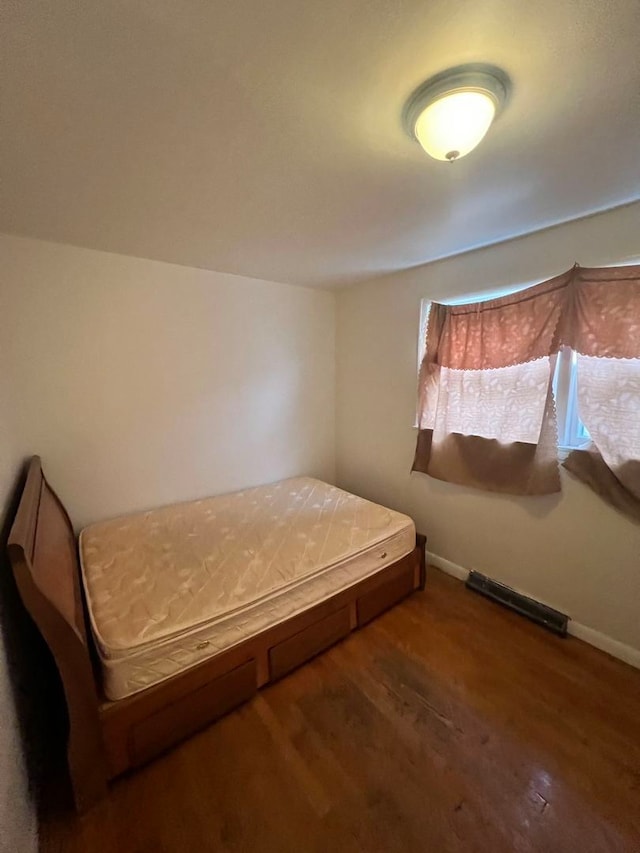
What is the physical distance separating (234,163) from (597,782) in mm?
2728

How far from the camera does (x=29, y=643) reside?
1.52 meters

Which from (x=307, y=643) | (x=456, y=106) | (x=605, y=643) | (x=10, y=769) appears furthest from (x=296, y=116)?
(x=605, y=643)

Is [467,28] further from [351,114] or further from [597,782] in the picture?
[597,782]

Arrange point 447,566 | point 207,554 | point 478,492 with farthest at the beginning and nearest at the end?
point 447,566 → point 478,492 → point 207,554

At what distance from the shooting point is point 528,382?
2.07 metres

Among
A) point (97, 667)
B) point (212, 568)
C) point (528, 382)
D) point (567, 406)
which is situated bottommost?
point (97, 667)

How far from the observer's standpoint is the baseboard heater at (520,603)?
2.05 meters

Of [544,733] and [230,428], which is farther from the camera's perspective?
[230,428]

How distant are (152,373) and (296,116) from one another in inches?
75.7

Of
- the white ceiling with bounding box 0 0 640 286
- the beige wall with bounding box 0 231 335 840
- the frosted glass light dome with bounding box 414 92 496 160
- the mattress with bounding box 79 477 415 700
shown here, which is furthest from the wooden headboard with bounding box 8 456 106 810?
the frosted glass light dome with bounding box 414 92 496 160

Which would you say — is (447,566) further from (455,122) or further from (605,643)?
(455,122)

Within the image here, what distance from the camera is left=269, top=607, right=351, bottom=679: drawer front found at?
5.62 feet

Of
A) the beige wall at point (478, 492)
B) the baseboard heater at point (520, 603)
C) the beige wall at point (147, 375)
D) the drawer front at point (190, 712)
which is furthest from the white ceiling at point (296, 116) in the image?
the baseboard heater at point (520, 603)

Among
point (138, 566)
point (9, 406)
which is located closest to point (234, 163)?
point (9, 406)
